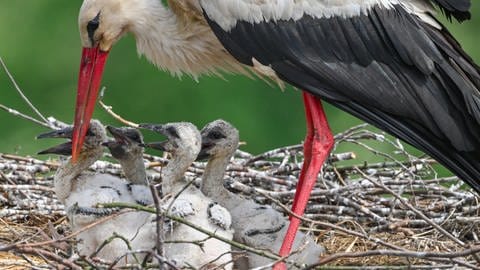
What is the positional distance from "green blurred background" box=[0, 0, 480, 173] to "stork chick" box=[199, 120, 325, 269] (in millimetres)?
4759

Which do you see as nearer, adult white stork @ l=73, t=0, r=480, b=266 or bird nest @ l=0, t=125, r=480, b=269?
adult white stork @ l=73, t=0, r=480, b=266

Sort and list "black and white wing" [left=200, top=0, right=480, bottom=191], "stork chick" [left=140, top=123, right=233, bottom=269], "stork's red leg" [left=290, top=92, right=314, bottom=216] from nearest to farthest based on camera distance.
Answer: "stork chick" [left=140, top=123, right=233, bottom=269], "black and white wing" [left=200, top=0, right=480, bottom=191], "stork's red leg" [left=290, top=92, right=314, bottom=216]

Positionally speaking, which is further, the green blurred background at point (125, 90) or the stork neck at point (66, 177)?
Answer: the green blurred background at point (125, 90)

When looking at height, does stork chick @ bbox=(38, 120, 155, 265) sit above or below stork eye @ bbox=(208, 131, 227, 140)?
below

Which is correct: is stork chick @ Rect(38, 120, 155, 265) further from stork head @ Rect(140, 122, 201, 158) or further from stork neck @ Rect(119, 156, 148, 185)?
stork head @ Rect(140, 122, 201, 158)

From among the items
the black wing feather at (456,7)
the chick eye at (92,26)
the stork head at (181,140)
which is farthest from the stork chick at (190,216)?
the black wing feather at (456,7)

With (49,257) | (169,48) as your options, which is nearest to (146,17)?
(169,48)

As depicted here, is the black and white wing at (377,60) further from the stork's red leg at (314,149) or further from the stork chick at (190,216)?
the stork chick at (190,216)

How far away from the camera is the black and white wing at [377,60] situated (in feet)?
21.6

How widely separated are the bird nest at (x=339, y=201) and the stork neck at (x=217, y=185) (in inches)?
6.9

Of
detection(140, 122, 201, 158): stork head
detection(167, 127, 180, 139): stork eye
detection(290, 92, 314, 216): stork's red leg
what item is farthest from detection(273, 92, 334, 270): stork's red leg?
detection(167, 127, 180, 139): stork eye

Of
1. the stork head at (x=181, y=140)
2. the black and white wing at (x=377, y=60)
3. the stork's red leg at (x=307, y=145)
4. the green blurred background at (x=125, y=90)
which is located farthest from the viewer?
the green blurred background at (x=125, y=90)

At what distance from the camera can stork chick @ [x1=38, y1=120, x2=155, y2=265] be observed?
644 centimetres

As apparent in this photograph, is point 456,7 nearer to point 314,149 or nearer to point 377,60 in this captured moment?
point 377,60
